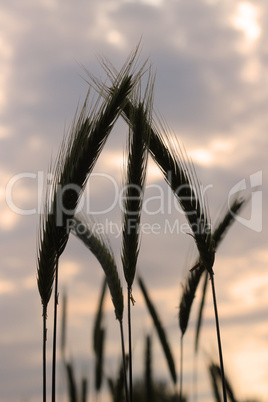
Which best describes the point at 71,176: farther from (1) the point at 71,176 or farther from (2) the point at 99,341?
(2) the point at 99,341

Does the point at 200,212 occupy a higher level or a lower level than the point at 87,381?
higher

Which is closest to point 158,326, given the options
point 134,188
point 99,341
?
point 99,341

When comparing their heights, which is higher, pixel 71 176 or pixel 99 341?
pixel 71 176

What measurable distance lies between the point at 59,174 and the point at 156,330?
4.74 feet

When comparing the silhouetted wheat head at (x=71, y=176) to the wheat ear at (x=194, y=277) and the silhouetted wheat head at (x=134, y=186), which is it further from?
the wheat ear at (x=194, y=277)

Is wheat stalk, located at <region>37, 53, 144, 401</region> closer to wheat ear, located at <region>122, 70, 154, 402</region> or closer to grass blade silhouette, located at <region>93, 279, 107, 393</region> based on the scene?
wheat ear, located at <region>122, 70, 154, 402</region>

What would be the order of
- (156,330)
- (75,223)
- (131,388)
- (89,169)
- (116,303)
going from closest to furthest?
1. (89,169)
2. (131,388)
3. (116,303)
4. (75,223)
5. (156,330)

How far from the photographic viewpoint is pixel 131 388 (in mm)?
2666

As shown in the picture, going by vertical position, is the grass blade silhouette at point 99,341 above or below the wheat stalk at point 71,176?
below

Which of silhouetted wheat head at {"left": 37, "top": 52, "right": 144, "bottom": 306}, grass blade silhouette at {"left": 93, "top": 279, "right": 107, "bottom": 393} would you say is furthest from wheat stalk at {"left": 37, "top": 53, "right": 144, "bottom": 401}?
grass blade silhouette at {"left": 93, "top": 279, "right": 107, "bottom": 393}

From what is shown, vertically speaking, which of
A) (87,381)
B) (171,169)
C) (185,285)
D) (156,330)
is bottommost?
(87,381)

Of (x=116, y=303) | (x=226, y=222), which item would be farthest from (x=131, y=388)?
(x=226, y=222)

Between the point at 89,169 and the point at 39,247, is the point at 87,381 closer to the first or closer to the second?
the point at 39,247

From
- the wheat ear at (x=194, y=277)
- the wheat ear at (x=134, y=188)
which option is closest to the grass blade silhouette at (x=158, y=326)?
the wheat ear at (x=194, y=277)
